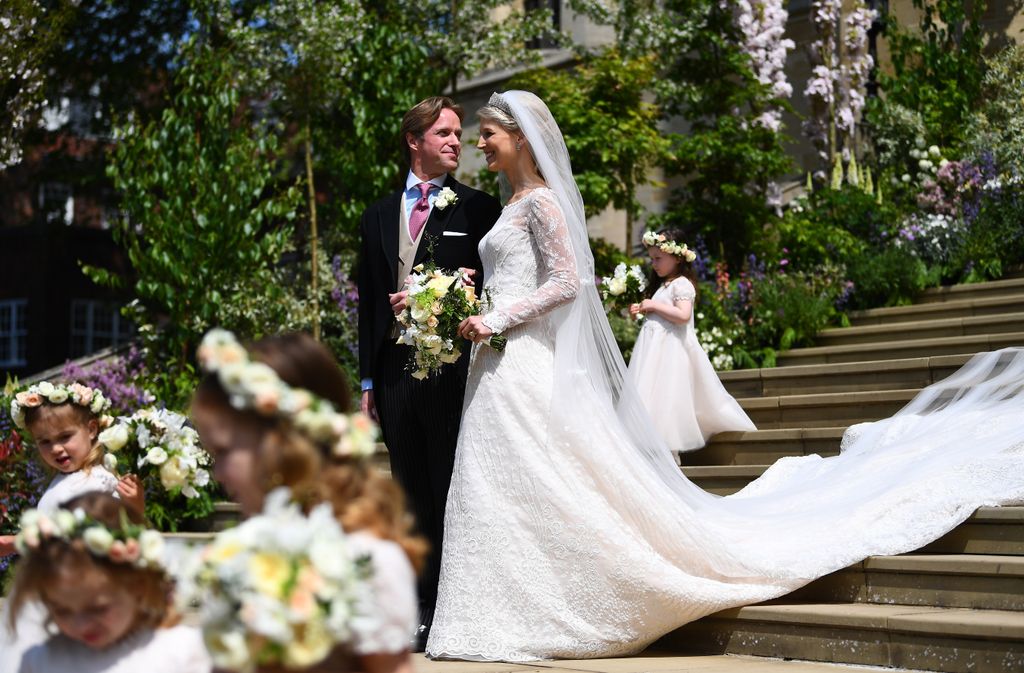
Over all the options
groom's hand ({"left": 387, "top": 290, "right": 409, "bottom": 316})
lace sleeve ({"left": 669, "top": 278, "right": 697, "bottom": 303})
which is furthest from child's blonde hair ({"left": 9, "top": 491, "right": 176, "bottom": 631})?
lace sleeve ({"left": 669, "top": 278, "right": 697, "bottom": 303})

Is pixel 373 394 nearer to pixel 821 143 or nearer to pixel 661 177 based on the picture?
pixel 821 143

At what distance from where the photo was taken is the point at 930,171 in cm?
1416

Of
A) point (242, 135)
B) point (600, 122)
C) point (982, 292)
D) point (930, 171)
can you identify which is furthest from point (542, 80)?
point (982, 292)

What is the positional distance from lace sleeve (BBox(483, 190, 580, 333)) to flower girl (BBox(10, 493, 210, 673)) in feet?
9.68

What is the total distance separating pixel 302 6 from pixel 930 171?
692 cm

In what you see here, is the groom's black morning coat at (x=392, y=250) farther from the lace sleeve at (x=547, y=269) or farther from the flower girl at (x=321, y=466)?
the flower girl at (x=321, y=466)

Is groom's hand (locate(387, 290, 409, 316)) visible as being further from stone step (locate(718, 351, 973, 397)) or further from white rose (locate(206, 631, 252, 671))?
stone step (locate(718, 351, 973, 397))

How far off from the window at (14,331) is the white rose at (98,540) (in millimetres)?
26543

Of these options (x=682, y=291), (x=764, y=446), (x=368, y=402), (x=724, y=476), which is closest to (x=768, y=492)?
(x=724, y=476)

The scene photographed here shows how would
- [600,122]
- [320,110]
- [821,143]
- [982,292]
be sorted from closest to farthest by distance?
[982,292]
[600,122]
[320,110]
[821,143]

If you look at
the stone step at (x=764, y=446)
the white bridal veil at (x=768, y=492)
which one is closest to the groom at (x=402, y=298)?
the white bridal veil at (x=768, y=492)

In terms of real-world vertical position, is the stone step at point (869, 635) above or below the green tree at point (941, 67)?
below

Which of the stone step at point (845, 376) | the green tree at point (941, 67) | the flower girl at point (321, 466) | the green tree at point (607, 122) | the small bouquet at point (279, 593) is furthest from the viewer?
the green tree at point (941, 67)

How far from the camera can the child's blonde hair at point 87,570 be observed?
262cm
